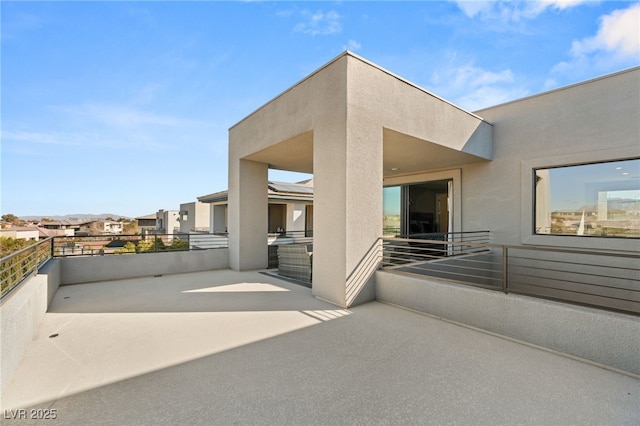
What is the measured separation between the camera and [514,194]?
7.30 metres

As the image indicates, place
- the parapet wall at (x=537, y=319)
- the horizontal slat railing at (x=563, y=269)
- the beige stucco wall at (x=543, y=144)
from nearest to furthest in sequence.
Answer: the parapet wall at (x=537, y=319) < the horizontal slat railing at (x=563, y=269) < the beige stucco wall at (x=543, y=144)

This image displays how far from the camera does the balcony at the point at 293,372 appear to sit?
2.04 metres

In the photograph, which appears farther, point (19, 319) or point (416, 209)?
point (416, 209)

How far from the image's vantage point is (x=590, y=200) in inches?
250

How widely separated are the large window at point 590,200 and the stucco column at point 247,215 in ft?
24.1

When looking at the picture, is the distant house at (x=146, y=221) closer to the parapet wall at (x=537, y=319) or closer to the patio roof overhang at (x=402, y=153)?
the patio roof overhang at (x=402, y=153)

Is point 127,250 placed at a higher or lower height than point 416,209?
lower

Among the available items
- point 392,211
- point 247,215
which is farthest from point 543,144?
point 247,215

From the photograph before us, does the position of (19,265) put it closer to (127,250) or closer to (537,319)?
(127,250)

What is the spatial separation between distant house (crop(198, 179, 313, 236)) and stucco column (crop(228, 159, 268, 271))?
140 inches

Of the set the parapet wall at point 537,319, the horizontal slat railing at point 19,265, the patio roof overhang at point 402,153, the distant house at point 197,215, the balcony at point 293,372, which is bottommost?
the balcony at point 293,372

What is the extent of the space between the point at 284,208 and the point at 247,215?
8140 millimetres

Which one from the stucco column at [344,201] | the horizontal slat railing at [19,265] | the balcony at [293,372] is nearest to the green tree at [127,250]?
the horizontal slat railing at [19,265]

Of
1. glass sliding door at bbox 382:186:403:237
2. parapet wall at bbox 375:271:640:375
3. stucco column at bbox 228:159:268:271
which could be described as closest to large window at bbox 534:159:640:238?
glass sliding door at bbox 382:186:403:237
